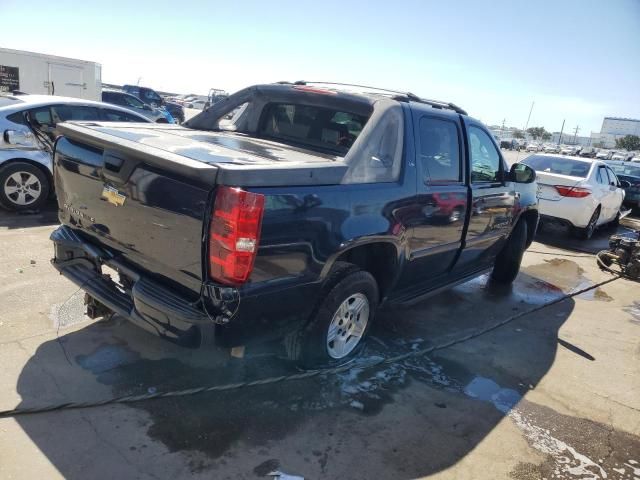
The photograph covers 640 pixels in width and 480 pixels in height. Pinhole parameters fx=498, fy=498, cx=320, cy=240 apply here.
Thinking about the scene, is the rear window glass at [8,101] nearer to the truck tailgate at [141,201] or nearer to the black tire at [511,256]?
the truck tailgate at [141,201]

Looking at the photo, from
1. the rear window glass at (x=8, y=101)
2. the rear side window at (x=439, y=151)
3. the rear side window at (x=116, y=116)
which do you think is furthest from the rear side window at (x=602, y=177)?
the rear window glass at (x=8, y=101)

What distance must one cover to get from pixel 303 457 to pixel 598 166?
9356 millimetres

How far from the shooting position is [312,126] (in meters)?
4.05

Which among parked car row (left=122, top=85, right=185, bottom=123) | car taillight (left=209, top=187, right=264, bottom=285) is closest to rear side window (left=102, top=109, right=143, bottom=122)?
car taillight (left=209, top=187, right=264, bottom=285)

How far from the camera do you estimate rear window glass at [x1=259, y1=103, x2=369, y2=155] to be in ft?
12.6

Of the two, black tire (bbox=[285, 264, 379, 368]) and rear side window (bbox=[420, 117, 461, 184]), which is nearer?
black tire (bbox=[285, 264, 379, 368])

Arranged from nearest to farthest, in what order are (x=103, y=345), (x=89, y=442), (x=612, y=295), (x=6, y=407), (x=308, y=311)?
(x=89, y=442), (x=6, y=407), (x=308, y=311), (x=103, y=345), (x=612, y=295)

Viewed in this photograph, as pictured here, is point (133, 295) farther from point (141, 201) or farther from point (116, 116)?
point (116, 116)

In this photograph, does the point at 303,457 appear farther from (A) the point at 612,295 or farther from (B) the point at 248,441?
(A) the point at 612,295

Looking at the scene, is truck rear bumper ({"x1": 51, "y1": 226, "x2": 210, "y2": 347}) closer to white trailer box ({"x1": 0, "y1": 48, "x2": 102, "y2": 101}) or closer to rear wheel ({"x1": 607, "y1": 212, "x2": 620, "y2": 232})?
rear wheel ({"x1": 607, "y1": 212, "x2": 620, "y2": 232})

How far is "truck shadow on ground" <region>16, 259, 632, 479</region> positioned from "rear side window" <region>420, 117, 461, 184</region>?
4.81 ft

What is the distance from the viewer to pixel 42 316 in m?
3.99

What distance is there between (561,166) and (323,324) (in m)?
8.28

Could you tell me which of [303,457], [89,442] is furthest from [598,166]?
[89,442]
